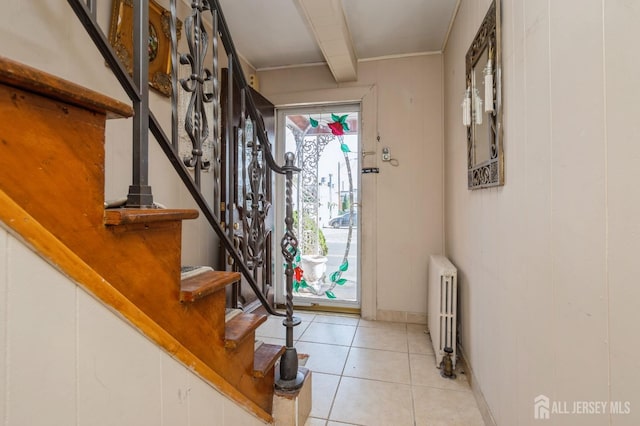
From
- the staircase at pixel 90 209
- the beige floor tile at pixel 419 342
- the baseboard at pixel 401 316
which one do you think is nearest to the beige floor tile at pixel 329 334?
the baseboard at pixel 401 316

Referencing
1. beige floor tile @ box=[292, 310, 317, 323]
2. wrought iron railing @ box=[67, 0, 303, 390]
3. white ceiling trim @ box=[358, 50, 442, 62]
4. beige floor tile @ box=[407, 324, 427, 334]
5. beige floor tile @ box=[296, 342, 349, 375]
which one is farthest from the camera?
beige floor tile @ box=[292, 310, 317, 323]

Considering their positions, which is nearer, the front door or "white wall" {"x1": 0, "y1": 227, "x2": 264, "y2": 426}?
"white wall" {"x1": 0, "y1": 227, "x2": 264, "y2": 426}

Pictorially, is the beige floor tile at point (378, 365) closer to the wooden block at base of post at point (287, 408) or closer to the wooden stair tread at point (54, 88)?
the wooden block at base of post at point (287, 408)

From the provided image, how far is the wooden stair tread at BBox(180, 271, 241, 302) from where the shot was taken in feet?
2.57

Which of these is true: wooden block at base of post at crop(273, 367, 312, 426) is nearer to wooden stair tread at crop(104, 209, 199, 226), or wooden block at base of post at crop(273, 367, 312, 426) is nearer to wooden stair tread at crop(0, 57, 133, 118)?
wooden stair tread at crop(104, 209, 199, 226)

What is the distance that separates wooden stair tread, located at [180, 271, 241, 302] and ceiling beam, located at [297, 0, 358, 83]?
Result: 69.1 inches

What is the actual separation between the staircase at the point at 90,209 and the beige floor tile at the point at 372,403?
41.7 inches

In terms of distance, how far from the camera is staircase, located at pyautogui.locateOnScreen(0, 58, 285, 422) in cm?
43

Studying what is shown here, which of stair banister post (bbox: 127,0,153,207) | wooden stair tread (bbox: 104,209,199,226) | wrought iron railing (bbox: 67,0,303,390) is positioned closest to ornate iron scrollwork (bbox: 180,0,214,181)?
wrought iron railing (bbox: 67,0,303,390)

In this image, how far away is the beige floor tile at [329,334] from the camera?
2535 millimetres

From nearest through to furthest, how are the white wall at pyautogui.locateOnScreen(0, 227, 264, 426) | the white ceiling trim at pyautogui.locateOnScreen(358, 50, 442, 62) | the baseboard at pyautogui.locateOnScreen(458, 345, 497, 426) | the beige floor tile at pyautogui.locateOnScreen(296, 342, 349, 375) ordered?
the white wall at pyautogui.locateOnScreen(0, 227, 264, 426) → the baseboard at pyautogui.locateOnScreen(458, 345, 497, 426) → the beige floor tile at pyautogui.locateOnScreen(296, 342, 349, 375) → the white ceiling trim at pyautogui.locateOnScreen(358, 50, 442, 62)

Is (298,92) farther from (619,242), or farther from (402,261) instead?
(619,242)

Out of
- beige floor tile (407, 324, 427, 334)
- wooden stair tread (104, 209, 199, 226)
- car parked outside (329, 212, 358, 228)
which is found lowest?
beige floor tile (407, 324, 427, 334)

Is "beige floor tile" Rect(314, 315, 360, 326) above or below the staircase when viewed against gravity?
below
